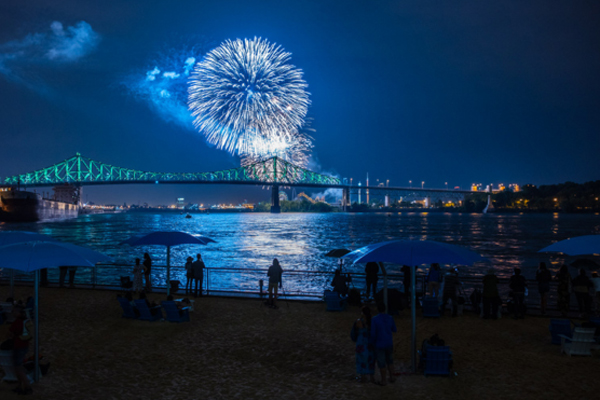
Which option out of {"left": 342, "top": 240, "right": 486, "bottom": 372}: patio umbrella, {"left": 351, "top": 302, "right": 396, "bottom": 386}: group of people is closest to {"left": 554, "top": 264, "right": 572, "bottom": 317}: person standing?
{"left": 342, "top": 240, "right": 486, "bottom": 372}: patio umbrella

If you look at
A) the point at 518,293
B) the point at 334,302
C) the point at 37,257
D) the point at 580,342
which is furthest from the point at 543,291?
the point at 37,257

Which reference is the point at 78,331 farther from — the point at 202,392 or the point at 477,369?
the point at 477,369

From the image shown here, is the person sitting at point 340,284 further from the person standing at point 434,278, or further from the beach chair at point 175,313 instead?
the beach chair at point 175,313

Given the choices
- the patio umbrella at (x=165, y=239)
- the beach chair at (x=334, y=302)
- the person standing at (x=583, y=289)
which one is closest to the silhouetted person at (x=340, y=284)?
the beach chair at (x=334, y=302)

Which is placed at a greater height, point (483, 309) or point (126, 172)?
point (126, 172)

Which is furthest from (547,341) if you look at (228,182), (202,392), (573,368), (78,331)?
(228,182)

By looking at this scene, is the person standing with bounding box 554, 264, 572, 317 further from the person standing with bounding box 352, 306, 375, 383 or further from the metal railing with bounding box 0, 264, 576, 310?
the person standing with bounding box 352, 306, 375, 383
